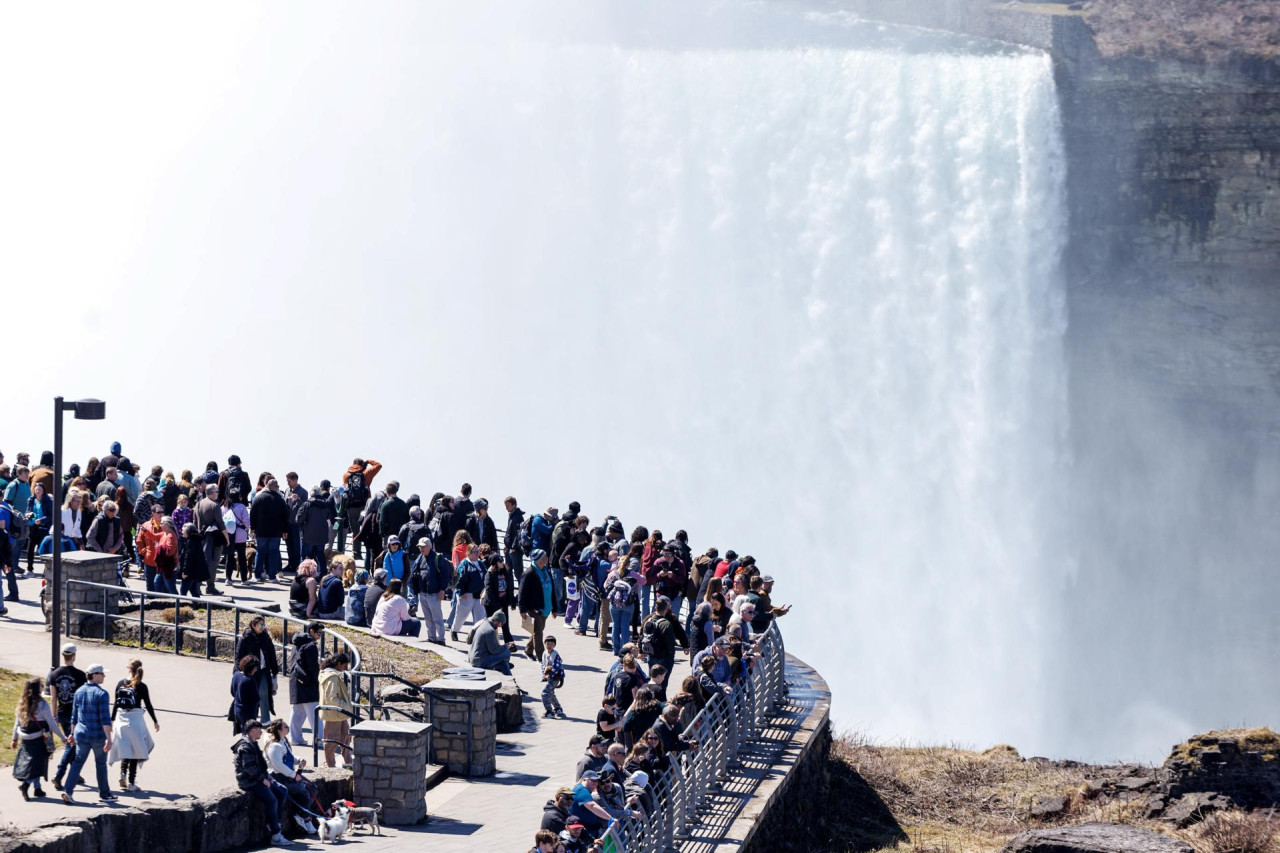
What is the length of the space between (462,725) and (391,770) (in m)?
1.60

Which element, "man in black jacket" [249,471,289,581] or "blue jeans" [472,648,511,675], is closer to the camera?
"blue jeans" [472,648,511,675]

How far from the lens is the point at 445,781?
547 inches

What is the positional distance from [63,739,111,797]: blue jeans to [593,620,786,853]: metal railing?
399cm

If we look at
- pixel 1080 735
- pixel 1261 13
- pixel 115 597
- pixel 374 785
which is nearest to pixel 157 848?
pixel 374 785

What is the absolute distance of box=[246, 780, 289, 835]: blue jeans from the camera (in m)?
11.5

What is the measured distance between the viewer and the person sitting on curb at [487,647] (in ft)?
52.5

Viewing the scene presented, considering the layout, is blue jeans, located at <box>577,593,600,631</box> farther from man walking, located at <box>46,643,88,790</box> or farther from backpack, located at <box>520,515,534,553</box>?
man walking, located at <box>46,643,88,790</box>

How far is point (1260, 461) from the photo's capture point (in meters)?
44.4

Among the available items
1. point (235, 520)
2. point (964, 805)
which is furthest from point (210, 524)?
point (964, 805)

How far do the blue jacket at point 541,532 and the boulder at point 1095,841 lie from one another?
6860mm

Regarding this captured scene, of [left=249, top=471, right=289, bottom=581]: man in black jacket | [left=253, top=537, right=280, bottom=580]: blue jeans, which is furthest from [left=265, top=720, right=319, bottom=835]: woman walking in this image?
[left=253, top=537, right=280, bottom=580]: blue jeans

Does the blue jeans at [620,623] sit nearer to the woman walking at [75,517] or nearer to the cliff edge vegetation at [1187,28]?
the woman walking at [75,517]

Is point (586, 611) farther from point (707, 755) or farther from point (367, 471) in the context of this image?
point (707, 755)

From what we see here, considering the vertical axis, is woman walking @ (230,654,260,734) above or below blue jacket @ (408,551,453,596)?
below
